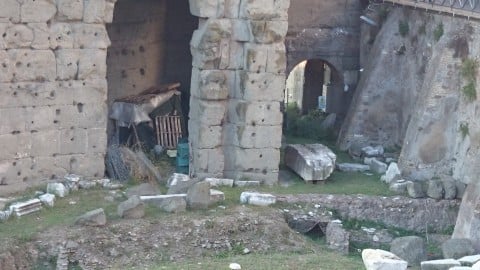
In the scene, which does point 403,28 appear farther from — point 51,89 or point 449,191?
point 51,89

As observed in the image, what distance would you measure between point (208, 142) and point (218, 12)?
2238 millimetres

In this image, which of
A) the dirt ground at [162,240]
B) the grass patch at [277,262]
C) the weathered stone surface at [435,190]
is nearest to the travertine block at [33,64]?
the dirt ground at [162,240]

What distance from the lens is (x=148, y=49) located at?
25859 mm

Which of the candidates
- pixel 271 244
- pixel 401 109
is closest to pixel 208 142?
pixel 271 244

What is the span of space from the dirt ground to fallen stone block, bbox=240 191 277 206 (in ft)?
1.16

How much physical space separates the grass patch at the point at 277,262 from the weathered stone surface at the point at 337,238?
0.93m

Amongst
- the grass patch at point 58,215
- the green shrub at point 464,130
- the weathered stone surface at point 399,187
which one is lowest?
the grass patch at point 58,215

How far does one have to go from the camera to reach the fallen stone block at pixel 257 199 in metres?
21.2

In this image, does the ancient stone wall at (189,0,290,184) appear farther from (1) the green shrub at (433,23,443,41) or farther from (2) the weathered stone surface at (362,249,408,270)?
(2) the weathered stone surface at (362,249,408,270)

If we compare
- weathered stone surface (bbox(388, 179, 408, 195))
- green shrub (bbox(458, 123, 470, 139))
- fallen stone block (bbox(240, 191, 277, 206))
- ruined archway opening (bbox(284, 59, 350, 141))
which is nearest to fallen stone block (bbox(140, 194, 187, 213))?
fallen stone block (bbox(240, 191, 277, 206))

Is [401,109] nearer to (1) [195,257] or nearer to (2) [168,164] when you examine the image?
(2) [168,164]

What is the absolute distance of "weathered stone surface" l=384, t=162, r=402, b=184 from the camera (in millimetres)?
23000

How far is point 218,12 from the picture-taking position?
2233 centimetres

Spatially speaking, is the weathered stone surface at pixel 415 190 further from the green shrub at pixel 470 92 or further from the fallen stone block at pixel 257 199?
the fallen stone block at pixel 257 199
